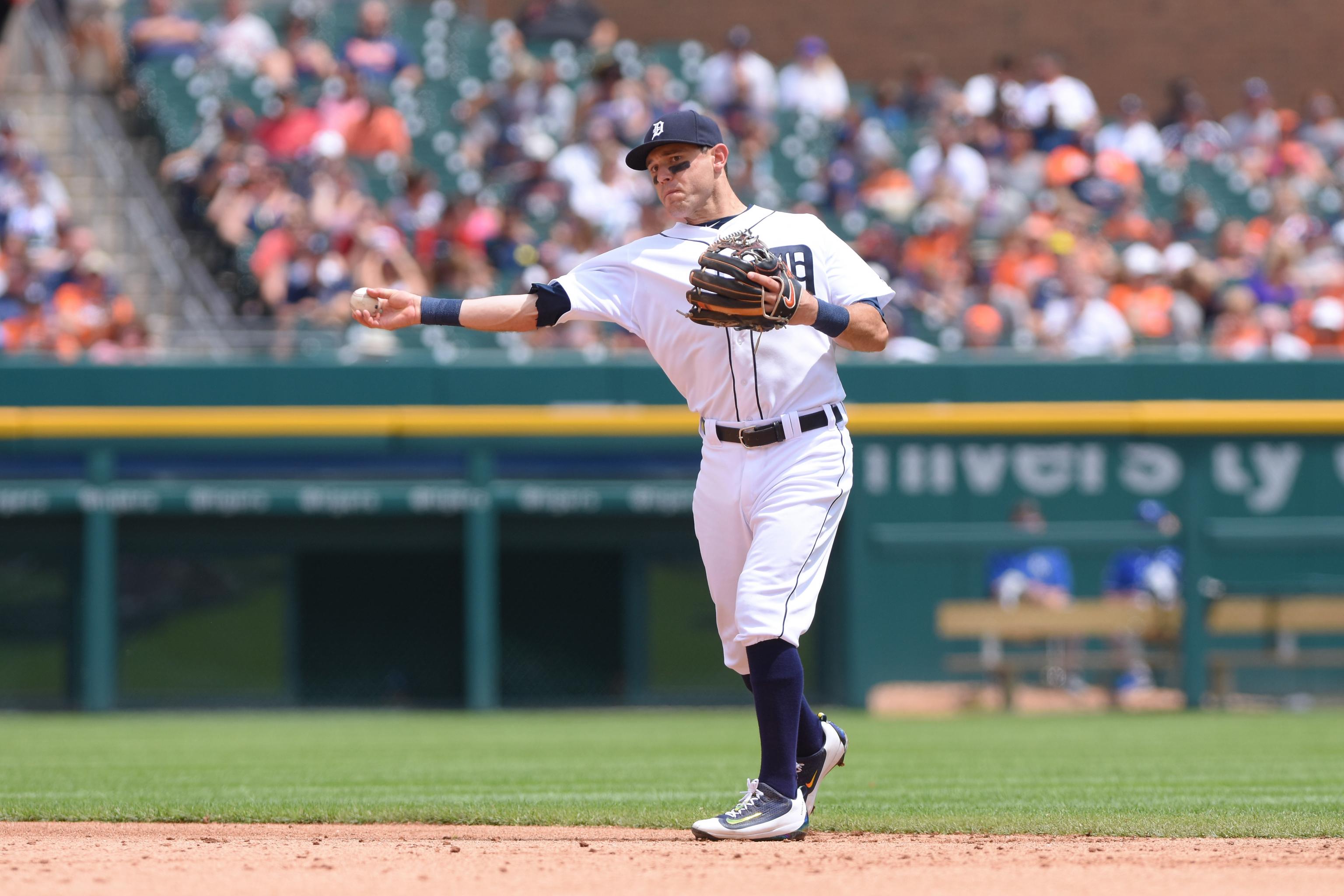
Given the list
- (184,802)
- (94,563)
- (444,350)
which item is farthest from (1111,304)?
(184,802)

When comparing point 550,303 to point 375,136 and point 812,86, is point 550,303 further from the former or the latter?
point 812,86

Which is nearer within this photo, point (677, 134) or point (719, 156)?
point (677, 134)

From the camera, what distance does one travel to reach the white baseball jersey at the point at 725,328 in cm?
443

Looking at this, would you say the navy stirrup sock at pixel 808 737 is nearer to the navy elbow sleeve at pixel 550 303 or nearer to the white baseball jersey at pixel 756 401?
the white baseball jersey at pixel 756 401

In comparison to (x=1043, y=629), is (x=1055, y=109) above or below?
above

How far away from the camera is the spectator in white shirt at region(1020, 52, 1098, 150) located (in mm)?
14289

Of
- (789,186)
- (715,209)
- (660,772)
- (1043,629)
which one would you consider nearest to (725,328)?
(715,209)

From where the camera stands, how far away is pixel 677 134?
4.39 meters

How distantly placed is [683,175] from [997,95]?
36.2 ft

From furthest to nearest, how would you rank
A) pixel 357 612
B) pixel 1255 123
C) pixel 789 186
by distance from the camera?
pixel 1255 123 < pixel 789 186 < pixel 357 612

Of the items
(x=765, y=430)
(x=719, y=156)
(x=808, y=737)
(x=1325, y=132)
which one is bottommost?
(x=808, y=737)

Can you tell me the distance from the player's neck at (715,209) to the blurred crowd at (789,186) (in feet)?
20.5

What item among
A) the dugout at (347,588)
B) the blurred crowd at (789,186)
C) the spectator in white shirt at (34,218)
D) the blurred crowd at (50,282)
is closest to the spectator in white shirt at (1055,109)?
the blurred crowd at (789,186)

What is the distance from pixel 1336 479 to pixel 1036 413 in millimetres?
1974
